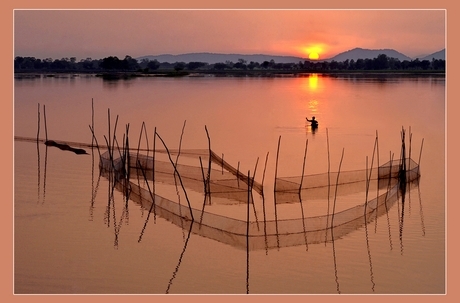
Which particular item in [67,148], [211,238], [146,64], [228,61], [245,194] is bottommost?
[211,238]

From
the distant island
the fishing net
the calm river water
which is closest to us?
the calm river water

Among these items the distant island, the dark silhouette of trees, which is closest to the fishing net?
the distant island

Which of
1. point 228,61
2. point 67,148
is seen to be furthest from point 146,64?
point 67,148

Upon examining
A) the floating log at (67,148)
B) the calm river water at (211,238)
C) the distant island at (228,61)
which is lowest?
the calm river water at (211,238)

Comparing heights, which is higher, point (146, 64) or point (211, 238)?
point (146, 64)

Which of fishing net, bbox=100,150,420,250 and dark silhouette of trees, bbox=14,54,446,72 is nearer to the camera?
fishing net, bbox=100,150,420,250

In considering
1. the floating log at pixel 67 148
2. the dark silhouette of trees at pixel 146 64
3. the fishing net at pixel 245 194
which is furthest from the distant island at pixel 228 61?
the fishing net at pixel 245 194

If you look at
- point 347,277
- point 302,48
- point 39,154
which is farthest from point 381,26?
point 39,154

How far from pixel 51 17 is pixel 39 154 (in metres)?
2.56

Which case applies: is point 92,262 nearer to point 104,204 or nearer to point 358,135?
point 104,204

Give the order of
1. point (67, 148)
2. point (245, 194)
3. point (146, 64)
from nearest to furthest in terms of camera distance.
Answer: point (245, 194), point (67, 148), point (146, 64)

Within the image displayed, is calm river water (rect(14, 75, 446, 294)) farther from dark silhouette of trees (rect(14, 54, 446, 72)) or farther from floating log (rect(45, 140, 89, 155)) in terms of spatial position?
dark silhouette of trees (rect(14, 54, 446, 72))

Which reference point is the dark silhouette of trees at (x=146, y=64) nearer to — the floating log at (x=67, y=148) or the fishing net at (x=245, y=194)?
the floating log at (x=67, y=148)

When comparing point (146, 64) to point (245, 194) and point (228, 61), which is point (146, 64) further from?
point (245, 194)
